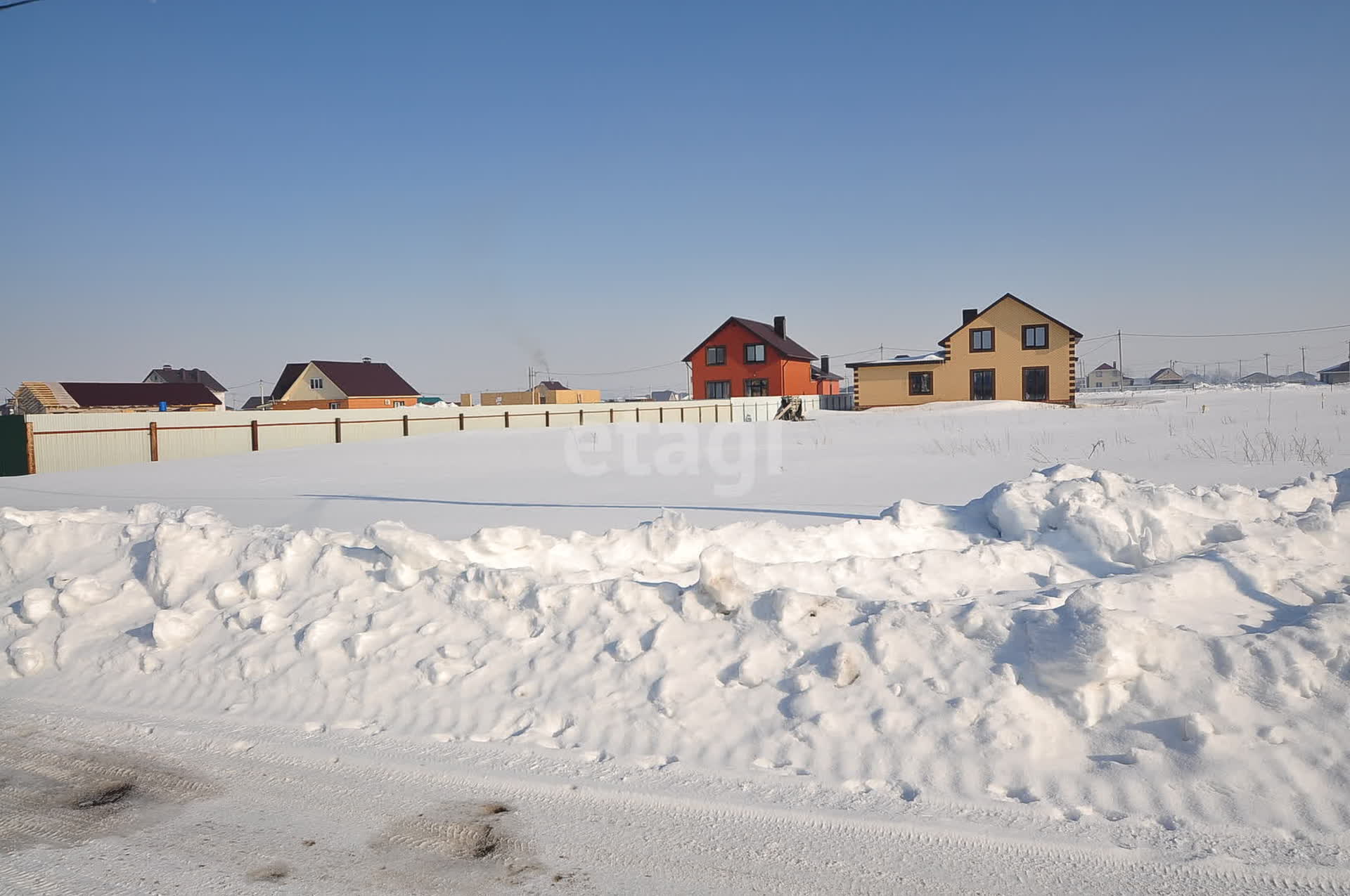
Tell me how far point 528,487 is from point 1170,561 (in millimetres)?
10238

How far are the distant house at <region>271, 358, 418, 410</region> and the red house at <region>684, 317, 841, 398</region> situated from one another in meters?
26.0

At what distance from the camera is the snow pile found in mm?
3621

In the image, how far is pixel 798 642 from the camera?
4.54 meters

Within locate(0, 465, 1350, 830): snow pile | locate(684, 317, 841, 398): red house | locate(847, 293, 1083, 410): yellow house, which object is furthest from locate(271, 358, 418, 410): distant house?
locate(0, 465, 1350, 830): snow pile

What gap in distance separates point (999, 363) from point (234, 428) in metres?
40.9

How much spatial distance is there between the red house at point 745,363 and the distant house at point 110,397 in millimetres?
34311

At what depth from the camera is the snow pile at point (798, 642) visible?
3.62m

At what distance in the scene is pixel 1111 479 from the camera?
7.80 meters

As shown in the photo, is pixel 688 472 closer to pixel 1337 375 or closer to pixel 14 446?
pixel 14 446

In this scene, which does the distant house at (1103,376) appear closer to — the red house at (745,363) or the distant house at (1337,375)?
the distant house at (1337,375)

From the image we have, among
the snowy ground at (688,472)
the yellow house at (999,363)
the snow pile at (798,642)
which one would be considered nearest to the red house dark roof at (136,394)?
the snowy ground at (688,472)

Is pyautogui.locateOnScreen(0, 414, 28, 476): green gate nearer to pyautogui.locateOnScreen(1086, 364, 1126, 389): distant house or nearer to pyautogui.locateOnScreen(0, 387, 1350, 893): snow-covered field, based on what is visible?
pyautogui.locateOnScreen(0, 387, 1350, 893): snow-covered field

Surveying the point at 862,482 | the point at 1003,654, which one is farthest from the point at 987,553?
the point at 862,482

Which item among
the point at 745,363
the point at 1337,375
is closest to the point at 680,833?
the point at 745,363
